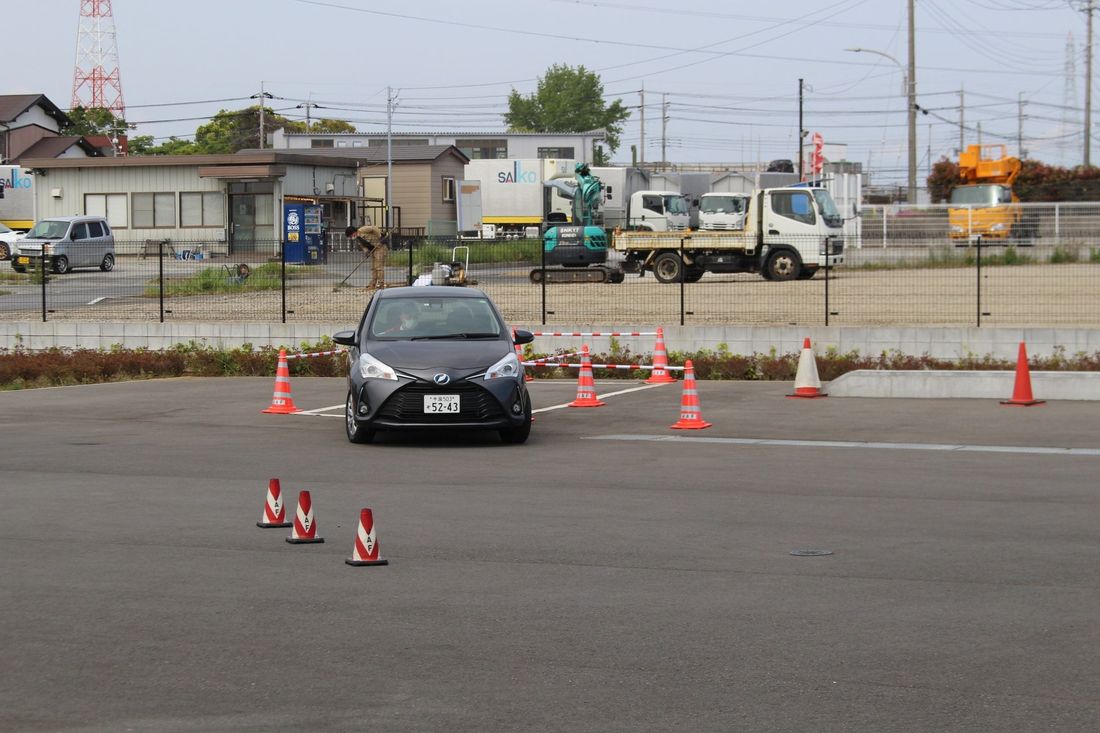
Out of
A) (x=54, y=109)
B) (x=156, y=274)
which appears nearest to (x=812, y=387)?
(x=156, y=274)

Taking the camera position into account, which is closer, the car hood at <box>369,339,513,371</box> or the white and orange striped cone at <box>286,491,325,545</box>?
the white and orange striped cone at <box>286,491,325,545</box>

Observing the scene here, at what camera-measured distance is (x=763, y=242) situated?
1448 inches

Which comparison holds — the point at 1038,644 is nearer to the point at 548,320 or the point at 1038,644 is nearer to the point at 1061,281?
the point at 548,320

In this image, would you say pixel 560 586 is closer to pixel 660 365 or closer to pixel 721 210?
pixel 660 365

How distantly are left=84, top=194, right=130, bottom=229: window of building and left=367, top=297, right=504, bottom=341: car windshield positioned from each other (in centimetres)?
4308

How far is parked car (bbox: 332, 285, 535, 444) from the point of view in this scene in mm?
13531

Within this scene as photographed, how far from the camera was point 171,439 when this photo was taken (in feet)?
48.2

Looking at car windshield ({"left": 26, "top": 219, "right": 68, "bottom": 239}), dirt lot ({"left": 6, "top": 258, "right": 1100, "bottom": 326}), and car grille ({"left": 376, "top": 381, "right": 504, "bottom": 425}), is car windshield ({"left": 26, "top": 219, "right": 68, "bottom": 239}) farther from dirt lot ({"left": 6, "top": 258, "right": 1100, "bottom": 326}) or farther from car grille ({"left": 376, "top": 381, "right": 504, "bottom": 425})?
car grille ({"left": 376, "top": 381, "right": 504, "bottom": 425})

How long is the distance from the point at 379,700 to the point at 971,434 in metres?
10.6

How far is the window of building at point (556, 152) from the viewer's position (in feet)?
282

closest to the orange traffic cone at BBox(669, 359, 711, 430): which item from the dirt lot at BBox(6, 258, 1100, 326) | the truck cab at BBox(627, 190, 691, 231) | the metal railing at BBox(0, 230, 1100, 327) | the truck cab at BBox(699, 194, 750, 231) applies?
the metal railing at BBox(0, 230, 1100, 327)

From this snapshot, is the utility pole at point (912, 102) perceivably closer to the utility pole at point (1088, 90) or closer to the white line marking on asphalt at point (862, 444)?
the utility pole at point (1088, 90)

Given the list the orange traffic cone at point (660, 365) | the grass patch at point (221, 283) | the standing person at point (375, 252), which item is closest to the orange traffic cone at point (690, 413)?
the orange traffic cone at point (660, 365)

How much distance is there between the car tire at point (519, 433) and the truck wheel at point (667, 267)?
23.6 metres
